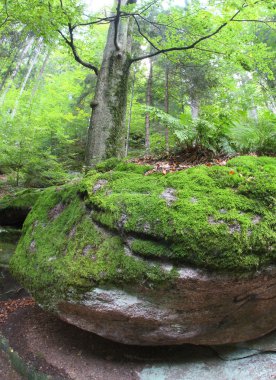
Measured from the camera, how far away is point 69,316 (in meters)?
3.26

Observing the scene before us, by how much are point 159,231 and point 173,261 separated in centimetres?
33

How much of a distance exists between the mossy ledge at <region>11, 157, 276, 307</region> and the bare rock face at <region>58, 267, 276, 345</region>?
131mm

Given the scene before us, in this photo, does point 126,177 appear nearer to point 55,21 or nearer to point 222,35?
point 55,21

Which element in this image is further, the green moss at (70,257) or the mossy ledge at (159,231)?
the green moss at (70,257)

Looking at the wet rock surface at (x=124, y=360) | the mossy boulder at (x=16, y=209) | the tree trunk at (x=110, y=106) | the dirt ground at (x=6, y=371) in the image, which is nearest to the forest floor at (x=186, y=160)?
the tree trunk at (x=110, y=106)

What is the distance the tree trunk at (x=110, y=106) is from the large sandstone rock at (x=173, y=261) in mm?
2483

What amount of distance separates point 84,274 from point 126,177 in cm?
139

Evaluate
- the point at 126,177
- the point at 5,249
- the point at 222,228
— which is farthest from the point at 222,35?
the point at 5,249

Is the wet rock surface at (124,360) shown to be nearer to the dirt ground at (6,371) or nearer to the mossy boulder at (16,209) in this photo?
the dirt ground at (6,371)

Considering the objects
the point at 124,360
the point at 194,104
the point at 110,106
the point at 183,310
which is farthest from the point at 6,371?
the point at 194,104

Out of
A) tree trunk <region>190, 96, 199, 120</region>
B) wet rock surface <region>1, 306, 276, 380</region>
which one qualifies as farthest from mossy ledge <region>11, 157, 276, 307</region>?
tree trunk <region>190, 96, 199, 120</region>

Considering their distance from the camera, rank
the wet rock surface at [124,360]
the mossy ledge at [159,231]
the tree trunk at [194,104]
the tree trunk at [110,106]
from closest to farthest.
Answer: the mossy ledge at [159,231] < the wet rock surface at [124,360] < the tree trunk at [110,106] < the tree trunk at [194,104]

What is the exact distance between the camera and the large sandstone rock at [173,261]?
274 centimetres

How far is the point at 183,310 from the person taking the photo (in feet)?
9.53
